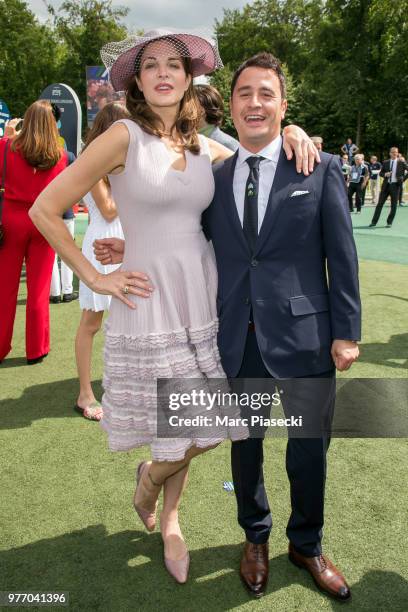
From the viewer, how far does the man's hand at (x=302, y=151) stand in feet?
6.62

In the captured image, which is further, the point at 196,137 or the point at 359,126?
the point at 359,126

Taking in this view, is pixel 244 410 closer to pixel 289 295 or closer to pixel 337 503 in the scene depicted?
pixel 289 295

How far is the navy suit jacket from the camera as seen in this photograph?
2.03 metres

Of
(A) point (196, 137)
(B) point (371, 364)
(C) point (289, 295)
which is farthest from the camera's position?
(B) point (371, 364)

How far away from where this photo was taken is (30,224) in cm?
469

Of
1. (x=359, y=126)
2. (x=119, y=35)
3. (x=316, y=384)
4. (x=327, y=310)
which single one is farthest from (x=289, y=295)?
(x=119, y=35)

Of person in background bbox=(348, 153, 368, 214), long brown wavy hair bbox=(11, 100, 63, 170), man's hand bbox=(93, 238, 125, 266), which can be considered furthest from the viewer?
person in background bbox=(348, 153, 368, 214)

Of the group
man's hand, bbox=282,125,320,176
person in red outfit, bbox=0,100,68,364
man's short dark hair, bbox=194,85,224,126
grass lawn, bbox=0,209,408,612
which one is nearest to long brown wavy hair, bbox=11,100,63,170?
person in red outfit, bbox=0,100,68,364

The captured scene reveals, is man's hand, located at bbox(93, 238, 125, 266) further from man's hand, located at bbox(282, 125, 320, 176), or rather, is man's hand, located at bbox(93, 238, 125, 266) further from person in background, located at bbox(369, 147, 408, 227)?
person in background, located at bbox(369, 147, 408, 227)

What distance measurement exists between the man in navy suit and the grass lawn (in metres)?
0.18

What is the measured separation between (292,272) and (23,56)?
1789 inches

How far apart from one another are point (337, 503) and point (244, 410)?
38.3 inches

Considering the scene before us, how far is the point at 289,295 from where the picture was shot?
2.08 metres

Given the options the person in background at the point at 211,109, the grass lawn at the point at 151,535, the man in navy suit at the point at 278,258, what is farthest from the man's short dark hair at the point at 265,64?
the grass lawn at the point at 151,535
